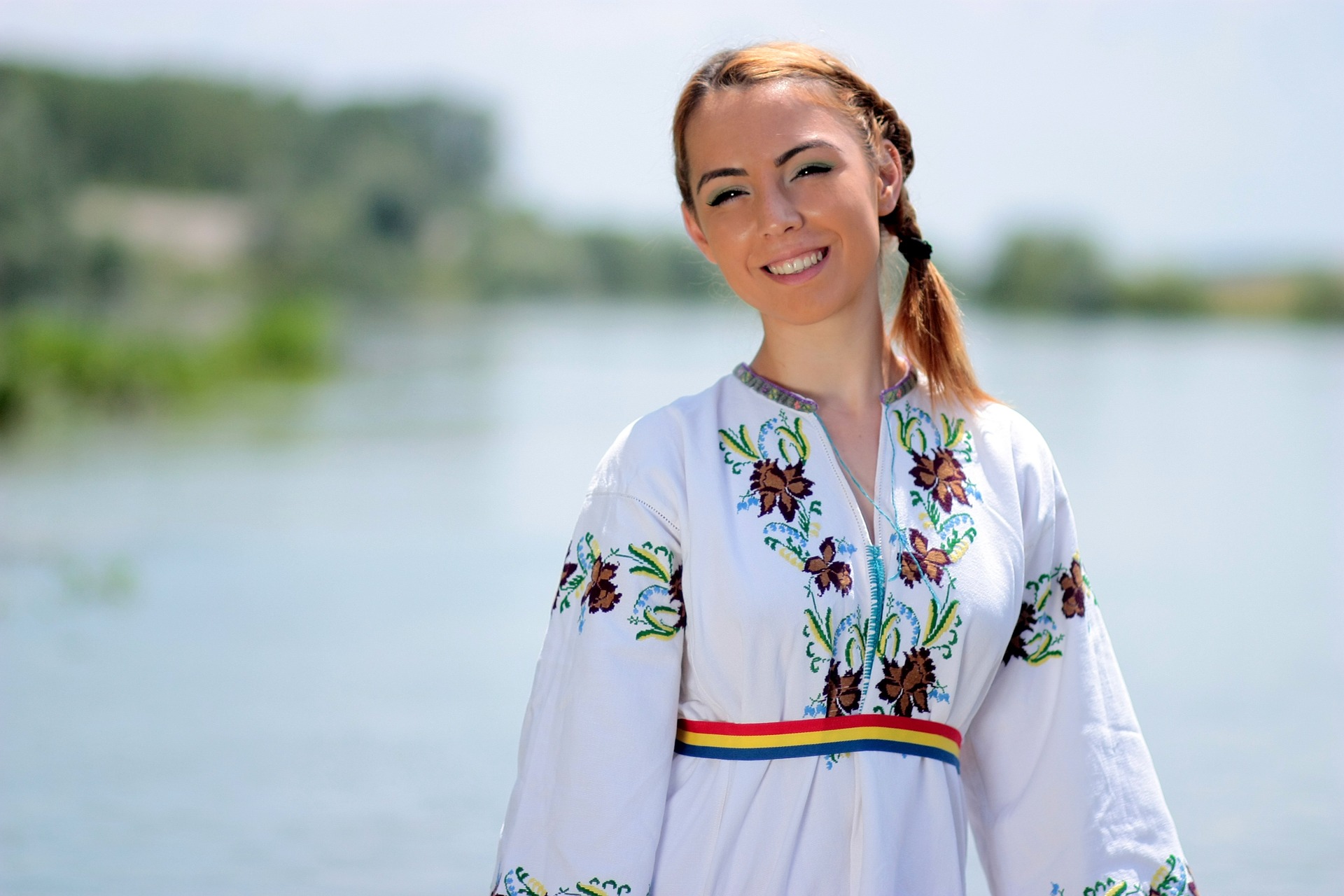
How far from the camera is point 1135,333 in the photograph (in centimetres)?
1195

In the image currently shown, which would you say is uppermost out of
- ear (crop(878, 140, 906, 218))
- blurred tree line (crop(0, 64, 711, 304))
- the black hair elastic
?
blurred tree line (crop(0, 64, 711, 304))

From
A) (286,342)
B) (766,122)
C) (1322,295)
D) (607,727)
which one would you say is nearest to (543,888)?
(607,727)

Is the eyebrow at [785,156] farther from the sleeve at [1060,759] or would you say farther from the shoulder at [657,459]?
the sleeve at [1060,759]

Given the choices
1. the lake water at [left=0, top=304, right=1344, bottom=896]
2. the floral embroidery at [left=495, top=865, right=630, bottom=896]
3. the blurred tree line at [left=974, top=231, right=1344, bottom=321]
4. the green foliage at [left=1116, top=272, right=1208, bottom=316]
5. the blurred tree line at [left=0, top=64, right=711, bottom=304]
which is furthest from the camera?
the green foliage at [left=1116, top=272, right=1208, bottom=316]

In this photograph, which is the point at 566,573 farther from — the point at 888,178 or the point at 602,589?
A: the point at 888,178

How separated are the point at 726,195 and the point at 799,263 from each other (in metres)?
0.10

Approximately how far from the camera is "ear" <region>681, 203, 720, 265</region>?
135 cm

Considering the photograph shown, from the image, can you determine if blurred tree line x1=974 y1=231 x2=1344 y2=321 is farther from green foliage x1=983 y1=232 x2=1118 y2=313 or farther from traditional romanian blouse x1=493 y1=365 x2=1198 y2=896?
traditional romanian blouse x1=493 y1=365 x2=1198 y2=896

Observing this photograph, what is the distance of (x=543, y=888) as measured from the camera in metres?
1.18

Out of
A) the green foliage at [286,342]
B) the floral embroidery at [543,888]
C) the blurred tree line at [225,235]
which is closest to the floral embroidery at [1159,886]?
the floral embroidery at [543,888]

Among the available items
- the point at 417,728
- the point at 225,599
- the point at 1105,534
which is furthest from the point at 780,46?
the point at 1105,534

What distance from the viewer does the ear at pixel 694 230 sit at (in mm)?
1353

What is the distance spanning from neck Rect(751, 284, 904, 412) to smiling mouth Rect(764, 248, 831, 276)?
7 cm

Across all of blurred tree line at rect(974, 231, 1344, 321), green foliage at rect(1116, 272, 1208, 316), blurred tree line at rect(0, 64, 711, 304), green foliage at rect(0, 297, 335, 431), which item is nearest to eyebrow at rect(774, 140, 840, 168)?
green foliage at rect(0, 297, 335, 431)
